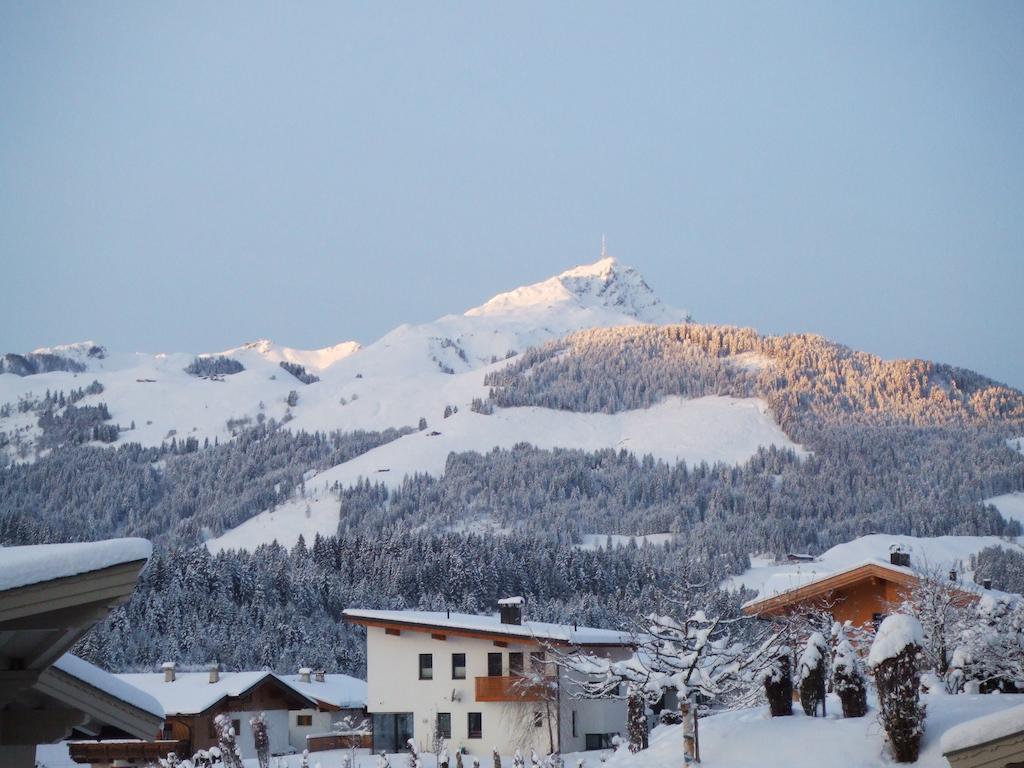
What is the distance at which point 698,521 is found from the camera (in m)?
196

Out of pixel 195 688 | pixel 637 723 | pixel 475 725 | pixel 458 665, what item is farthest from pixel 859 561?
pixel 195 688

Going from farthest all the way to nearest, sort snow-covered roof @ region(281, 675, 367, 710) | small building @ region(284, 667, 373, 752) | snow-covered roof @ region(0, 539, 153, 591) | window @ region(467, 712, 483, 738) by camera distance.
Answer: snow-covered roof @ region(281, 675, 367, 710) → small building @ region(284, 667, 373, 752) → window @ region(467, 712, 483, 738) → snow-covered roof @ region(0, 539, 153, 591)

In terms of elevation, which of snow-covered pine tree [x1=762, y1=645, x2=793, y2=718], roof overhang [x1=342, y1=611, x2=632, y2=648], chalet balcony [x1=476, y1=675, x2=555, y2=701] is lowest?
snow-covered pine tree [x1=762, y1=645, x2=793, y2=718]

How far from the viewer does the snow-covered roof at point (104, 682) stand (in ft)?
26.3

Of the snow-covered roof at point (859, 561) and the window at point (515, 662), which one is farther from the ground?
the snow-covered roof at point (859, 561)

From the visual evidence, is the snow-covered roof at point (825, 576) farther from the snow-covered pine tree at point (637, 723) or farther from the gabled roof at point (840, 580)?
the snow-covered pine tree at point (637, 723)

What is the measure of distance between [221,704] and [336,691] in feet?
41.6

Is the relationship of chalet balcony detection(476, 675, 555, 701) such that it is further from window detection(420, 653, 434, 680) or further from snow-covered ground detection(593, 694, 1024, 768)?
snow-covered ground detection(593, 694, 1024, 768)

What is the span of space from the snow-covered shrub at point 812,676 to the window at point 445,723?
20.4 m

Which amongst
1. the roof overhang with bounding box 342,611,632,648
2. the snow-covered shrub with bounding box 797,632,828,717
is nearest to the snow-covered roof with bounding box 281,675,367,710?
the roof overhang with bounding box 342,611,632,648

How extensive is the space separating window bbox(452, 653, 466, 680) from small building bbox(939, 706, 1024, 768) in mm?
34500

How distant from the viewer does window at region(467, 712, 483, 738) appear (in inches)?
1631

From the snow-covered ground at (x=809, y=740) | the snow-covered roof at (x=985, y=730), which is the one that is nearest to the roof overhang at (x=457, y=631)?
the snow-covered ground at (x=809, y=740)

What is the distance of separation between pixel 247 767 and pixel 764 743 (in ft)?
72.4
